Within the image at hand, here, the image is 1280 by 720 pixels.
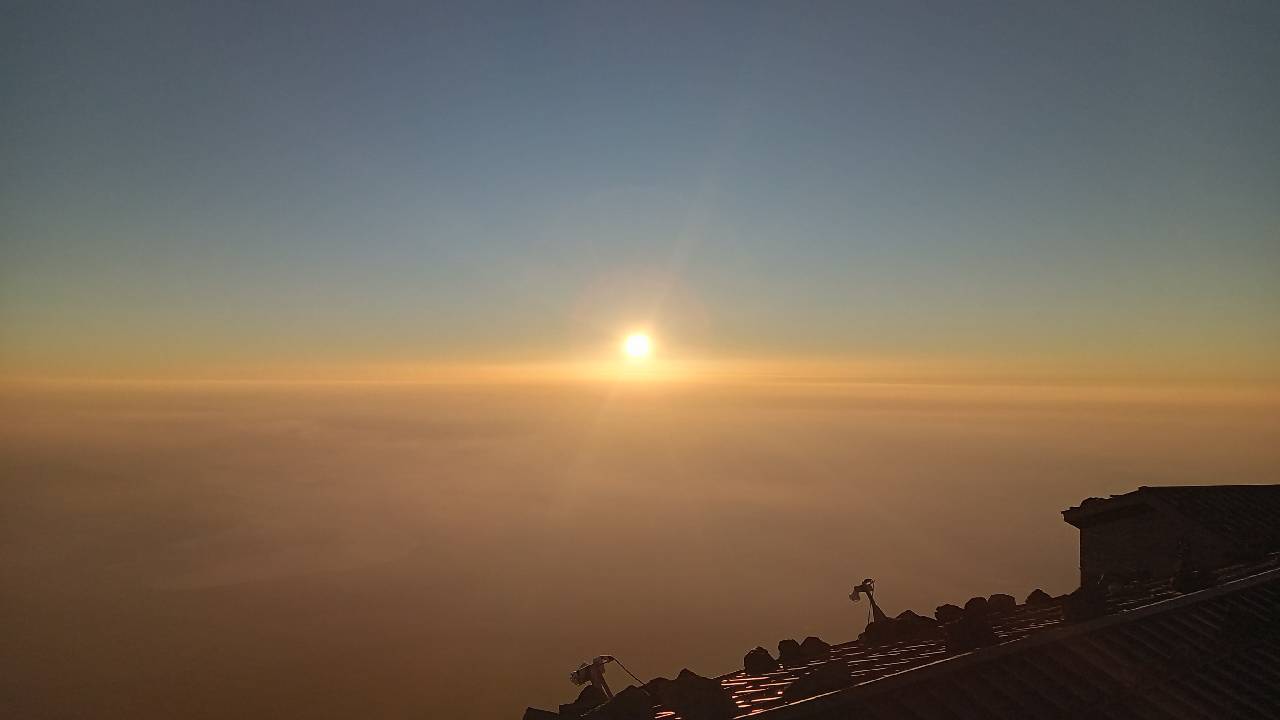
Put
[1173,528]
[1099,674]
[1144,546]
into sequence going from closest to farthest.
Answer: [1099,674] < [1173,528] < [1144,546]

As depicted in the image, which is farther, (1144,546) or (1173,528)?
(1144,546)

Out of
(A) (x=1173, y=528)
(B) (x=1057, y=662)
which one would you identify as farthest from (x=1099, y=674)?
(A) (x=1173, y=528)

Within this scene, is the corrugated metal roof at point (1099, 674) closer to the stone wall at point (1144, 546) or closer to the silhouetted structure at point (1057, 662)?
the silhouetted structure at point (1057, 662)

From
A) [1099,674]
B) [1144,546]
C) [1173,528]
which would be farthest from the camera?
[1144,546]

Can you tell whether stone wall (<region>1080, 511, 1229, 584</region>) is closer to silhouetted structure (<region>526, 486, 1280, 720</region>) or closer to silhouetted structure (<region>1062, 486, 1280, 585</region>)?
silhouetted structure (<region>1062, 486, 1280, 585</region>)

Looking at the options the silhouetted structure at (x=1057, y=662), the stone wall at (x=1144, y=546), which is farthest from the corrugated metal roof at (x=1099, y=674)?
the stone wall at (x=1144, y=546)

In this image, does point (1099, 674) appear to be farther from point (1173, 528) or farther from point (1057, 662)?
point (1173, 528)

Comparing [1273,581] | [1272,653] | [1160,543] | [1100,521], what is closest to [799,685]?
[1272,653]

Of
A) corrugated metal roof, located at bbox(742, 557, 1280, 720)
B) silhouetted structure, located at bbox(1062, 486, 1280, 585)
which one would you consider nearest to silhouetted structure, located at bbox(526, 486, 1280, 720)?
corrugated metal roof, located at bbox(742, 557, 1280, 720)

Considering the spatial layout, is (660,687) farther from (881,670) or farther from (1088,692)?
(1088,692)
